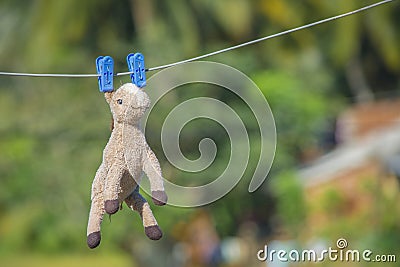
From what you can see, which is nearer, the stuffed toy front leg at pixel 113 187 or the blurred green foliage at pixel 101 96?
the stuffed toy front leg at pixel 113 187

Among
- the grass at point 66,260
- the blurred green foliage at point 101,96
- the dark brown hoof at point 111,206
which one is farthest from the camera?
the grass at point 66,260

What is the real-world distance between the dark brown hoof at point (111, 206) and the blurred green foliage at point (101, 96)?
6630 mm

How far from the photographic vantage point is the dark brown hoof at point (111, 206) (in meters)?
2.58

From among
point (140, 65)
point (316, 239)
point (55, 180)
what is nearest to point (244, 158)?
point (316, 239)

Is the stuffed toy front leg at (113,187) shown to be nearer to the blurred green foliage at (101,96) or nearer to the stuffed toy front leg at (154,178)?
the stuffed toy front leg at (154,178)

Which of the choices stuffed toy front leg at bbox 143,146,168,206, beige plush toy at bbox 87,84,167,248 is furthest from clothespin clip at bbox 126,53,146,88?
stuffed toy front leg at bbox 143,146,168,206

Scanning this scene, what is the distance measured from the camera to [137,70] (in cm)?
261

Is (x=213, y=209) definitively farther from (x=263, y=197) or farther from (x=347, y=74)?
(x=347, y=74)

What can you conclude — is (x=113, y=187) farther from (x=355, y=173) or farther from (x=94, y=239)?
(x=355, y=173)

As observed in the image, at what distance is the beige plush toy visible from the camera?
2.59 meters

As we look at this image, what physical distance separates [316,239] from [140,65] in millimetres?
5769

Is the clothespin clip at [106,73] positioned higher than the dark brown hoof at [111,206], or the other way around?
the clothespin clip at [106,73]

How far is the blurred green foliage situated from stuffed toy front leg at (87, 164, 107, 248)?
6.57 m

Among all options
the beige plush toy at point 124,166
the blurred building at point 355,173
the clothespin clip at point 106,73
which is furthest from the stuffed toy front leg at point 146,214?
the blurred building at point 355,173
